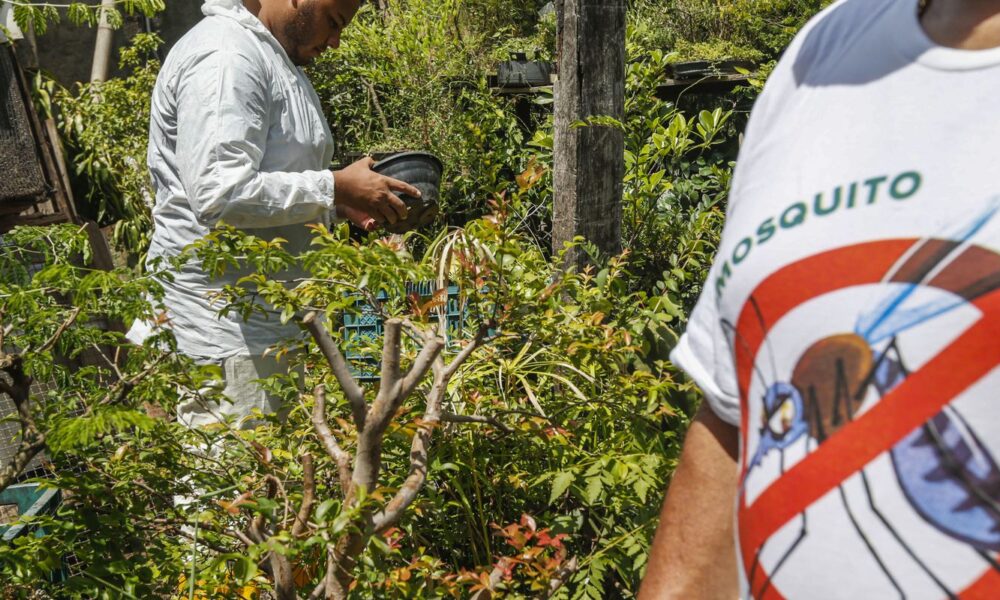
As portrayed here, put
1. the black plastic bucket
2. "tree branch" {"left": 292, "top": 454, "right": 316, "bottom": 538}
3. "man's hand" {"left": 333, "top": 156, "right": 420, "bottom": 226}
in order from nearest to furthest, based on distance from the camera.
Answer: "tree branch" {"left": 292, "top": 454, "right": 316, "bottom": 538} → "man's hand" {"left": 333, "top": 156, "right": 420, "bottom": 226} → the black plastic bucket

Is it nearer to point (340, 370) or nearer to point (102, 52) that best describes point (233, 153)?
point (340, 370)

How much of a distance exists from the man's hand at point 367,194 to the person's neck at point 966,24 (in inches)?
84.1

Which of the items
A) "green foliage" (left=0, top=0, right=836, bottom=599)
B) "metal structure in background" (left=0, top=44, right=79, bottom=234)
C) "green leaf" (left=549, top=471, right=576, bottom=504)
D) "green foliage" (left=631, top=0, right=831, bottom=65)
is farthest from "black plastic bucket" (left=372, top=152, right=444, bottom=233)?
"green foliage" (left=631, top=0, right=831, bottom=65)

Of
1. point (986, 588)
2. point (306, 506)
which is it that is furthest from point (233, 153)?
point (986, 588)

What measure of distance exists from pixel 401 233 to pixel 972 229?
8.58 ft

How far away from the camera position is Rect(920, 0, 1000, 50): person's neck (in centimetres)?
92

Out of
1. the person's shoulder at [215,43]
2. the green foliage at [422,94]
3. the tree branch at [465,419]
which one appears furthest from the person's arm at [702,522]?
the green foliage at [422,94]

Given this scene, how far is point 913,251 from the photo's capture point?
89 cm

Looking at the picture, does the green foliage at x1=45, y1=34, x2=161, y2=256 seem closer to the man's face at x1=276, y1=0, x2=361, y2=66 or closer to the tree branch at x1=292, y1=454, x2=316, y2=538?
the man's face at x1=276, y1=0, x2=361, y2=66

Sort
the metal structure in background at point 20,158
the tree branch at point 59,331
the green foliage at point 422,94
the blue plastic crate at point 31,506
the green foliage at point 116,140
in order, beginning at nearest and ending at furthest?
1. the tree branch at point 59,331
2. the blue plastic crate at point 31,506
3. the metal structure in background at point 20,158
4. the green foliage at point 422,94
5. the green foliage at point 116,140

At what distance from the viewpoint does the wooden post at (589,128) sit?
9.59 ft

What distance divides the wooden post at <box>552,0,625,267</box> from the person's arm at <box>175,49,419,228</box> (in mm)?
768

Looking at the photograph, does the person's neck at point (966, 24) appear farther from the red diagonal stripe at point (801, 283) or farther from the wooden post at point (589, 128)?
the wooden post at point (589, 128)

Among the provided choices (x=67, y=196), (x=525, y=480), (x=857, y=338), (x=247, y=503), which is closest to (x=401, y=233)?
(x=525, y=480)
